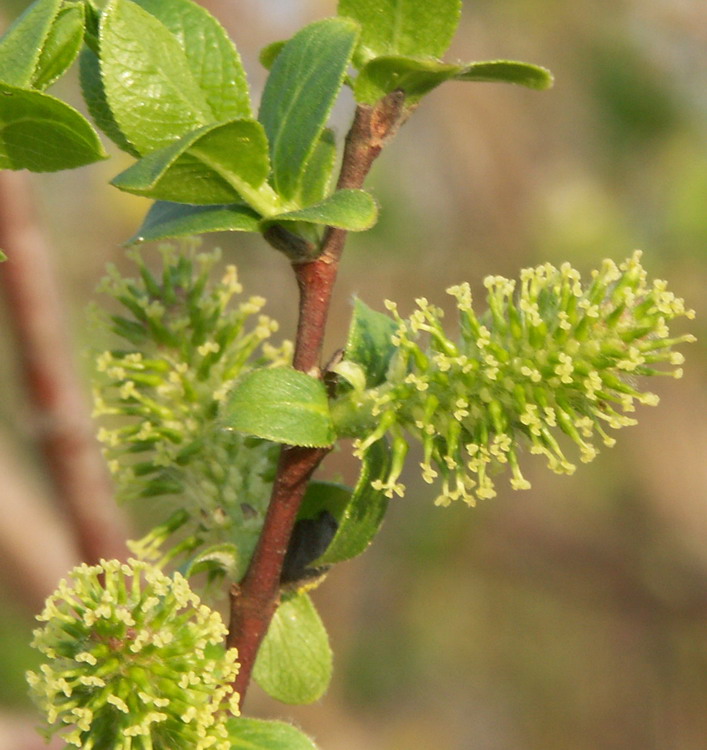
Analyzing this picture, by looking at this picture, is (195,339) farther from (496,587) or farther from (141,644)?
(496,587)

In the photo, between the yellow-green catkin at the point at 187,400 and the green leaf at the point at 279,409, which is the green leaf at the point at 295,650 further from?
the green leaf at the point at 279,409

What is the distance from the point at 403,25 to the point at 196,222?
0.80 feet

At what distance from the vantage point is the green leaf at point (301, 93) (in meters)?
0.80

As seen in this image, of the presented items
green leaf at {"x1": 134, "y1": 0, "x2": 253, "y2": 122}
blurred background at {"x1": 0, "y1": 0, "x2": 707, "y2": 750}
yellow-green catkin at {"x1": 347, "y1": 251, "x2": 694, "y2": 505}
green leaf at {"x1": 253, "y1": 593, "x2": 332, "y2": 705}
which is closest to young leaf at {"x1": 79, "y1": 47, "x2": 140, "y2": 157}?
green leaf at {"x1": 134, "y1": 0, "x2": 253, "y2": 122}

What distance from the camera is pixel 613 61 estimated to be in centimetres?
341

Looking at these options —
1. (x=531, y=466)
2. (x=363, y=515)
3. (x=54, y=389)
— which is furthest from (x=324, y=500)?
(x=531, y=466)

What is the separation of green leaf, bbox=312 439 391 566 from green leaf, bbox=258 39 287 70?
1.20ft

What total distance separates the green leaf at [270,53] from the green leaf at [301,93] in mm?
59

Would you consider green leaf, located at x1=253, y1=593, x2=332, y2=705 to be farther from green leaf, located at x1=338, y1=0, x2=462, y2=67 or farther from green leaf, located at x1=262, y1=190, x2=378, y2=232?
green leaf, located at x1=338, y1=0, x2=462, y2=67

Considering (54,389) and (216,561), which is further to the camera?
(54,389)

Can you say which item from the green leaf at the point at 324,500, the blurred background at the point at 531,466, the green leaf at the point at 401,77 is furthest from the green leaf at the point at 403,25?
the blurred background at the point at 531,466

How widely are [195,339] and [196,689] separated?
392 millimetres

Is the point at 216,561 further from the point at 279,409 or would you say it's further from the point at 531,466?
the point at 531,466

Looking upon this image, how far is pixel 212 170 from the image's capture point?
0.80 m
